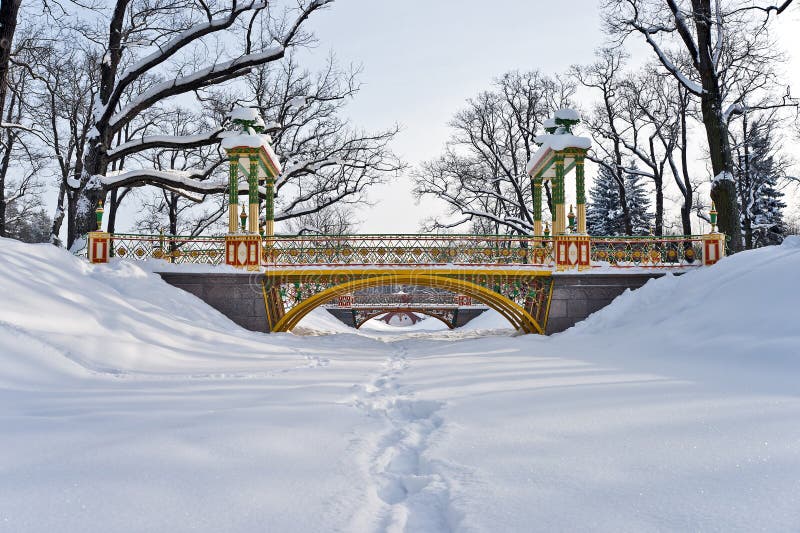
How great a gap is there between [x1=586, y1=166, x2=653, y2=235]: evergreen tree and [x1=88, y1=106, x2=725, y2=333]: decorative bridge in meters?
22.5

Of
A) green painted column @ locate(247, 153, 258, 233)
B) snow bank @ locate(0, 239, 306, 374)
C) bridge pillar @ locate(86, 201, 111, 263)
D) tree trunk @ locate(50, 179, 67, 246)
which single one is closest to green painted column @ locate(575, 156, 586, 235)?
snow bank @ locate(0, 239, 306, 374)

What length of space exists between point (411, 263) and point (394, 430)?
8.71 metres

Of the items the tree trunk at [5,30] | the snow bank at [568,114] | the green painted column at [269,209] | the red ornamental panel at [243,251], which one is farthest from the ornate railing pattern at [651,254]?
the tree trunk at [5,30]

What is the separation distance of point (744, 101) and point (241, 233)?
17746 mm

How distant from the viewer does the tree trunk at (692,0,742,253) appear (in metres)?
12.9

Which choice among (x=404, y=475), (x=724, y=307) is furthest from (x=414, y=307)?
(x=404, y=475)

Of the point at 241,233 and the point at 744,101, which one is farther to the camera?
the point at 744,101

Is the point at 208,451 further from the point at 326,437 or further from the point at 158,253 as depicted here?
the point at 158,253

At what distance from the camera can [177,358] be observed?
7.88 m

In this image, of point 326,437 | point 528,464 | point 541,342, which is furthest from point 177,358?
point 541,342

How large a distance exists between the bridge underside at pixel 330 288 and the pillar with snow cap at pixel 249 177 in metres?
0.55

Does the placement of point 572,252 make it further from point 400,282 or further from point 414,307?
point 414,307

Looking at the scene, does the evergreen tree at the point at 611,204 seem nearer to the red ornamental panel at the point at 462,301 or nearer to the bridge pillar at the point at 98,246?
the red ornamental panel at the point at 462,301

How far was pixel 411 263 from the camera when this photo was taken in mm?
12883
